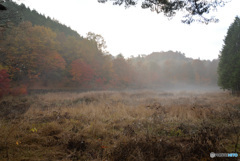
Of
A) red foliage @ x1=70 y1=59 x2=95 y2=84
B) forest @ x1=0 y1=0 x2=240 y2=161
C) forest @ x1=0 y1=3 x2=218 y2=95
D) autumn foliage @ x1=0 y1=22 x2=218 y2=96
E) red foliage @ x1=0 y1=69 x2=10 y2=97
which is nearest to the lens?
forest @ x1=0 y1=0 x2=240 y2=161

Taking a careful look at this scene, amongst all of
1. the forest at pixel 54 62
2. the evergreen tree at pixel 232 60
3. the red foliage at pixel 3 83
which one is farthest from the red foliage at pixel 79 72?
the evergreen tree at pixel 232 60

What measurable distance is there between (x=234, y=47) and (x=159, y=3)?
2112 centimetres

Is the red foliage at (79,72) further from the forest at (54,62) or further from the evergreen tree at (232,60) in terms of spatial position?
the evergreen tree at (232,60)

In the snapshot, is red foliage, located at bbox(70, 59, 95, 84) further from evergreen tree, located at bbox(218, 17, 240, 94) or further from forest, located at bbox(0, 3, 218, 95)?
evergreen tree, located at bbox(218, 17, 240, 94)

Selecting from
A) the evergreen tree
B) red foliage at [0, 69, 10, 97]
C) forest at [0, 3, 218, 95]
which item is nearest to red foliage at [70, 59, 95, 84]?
forest at [0, 3, 218, 95]

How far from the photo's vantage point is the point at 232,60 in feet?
62.7

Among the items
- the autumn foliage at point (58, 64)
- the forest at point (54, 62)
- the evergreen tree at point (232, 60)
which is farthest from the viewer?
the evergreen tree at point (232, 60)

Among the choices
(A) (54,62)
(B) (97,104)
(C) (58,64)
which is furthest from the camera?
(C) (58,64)

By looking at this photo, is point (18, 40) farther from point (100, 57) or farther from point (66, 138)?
point (66, 138)

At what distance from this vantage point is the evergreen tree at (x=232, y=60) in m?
18.3

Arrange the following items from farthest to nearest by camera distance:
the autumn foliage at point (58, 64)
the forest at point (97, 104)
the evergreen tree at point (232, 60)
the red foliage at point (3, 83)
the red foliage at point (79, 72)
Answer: the red foliage at point (79, 72), the evergreen tree at point (232, 60), the autumn foliage at point (58, 64), the red foliage at point (3, 83), the forest at point (97, 104)

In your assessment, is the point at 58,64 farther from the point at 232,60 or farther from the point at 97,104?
the point at 232,60

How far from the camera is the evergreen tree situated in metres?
18.3

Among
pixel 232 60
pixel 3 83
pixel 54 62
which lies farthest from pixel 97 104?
pixel 232 60
